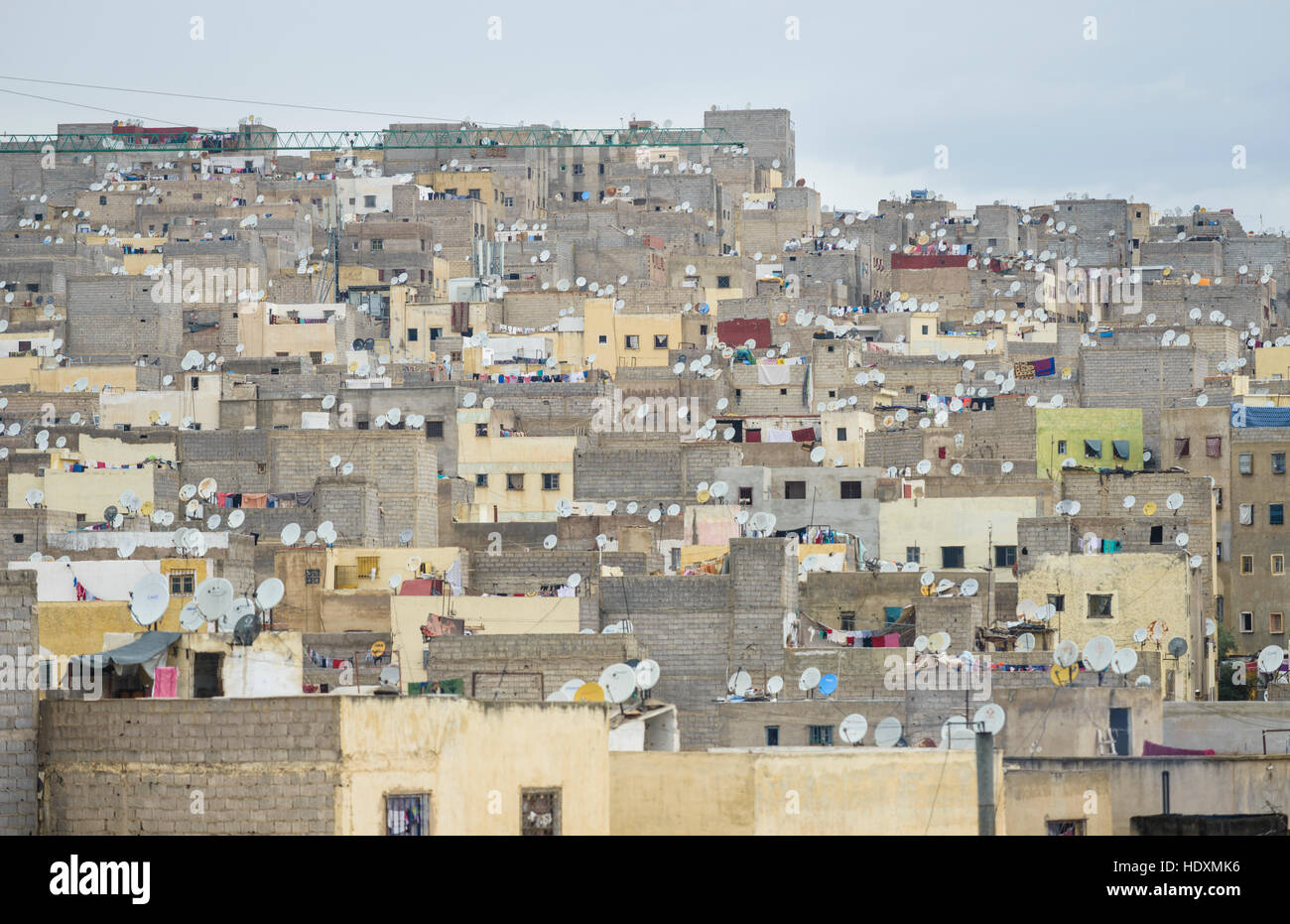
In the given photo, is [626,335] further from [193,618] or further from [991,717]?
[193,618]

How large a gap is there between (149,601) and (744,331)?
44.7 meters

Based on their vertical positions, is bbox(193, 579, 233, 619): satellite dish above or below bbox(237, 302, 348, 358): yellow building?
below

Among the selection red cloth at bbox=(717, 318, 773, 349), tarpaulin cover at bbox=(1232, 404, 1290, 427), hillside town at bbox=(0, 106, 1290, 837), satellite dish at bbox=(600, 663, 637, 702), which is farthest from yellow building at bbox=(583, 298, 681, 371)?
satellite dish at bbox=(600, 663, 637, 702)

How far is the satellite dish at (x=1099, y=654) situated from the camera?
1164 inches

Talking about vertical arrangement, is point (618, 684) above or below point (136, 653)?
below

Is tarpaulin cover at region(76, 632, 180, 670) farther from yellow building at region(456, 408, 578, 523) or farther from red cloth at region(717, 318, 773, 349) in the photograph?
red cloth at region(717, 318, 773, 349)

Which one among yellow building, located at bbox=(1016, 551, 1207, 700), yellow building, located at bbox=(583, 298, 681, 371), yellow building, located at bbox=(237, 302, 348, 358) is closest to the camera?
yellow building, located at bbox=(1016, 551, 1207, 700)

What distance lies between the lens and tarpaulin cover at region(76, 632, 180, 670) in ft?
61.7

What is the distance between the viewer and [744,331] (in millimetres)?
67000

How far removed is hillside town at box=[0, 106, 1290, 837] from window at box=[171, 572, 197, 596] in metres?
0.10

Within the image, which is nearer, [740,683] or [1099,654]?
[1099,654]

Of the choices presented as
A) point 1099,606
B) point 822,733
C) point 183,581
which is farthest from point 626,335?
point 822,733
